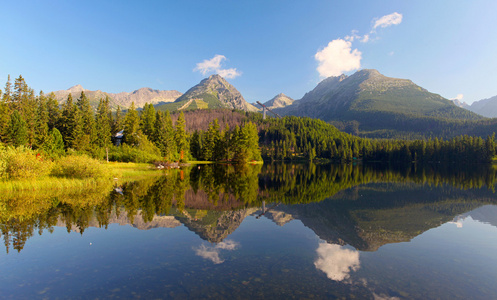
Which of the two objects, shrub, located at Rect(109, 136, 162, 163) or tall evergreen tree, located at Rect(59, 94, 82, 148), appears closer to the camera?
tall evergreen tree, located at Rect(59, 94, 82, 148)

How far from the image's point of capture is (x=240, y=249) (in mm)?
12625

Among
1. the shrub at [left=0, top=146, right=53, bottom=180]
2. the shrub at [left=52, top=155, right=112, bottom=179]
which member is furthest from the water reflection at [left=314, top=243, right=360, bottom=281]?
the shrub at [left=0, top=146, right=53, bottom=180]

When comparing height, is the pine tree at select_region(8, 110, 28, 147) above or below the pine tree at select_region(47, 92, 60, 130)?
below

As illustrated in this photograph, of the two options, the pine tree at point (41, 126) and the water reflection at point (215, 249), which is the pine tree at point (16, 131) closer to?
the pine tree at point (41, 126)

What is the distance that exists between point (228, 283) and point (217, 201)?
15162 millimetres

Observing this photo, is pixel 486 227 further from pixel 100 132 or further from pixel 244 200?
pixel 100 132

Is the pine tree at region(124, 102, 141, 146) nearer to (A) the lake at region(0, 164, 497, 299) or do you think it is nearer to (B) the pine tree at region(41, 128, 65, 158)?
(B) the pine tree at region(41, 128, 65, 158)

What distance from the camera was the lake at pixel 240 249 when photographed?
857 cm

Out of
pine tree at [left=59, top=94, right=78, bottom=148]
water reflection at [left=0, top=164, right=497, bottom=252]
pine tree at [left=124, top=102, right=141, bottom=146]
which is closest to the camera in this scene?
water reflection at [left=0, top=164, right=497, bottom=252]

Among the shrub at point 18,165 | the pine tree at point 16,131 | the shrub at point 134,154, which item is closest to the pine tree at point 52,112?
the shrub at point 134,154

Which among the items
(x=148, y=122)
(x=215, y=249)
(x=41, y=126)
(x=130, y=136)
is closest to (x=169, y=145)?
(x=130, y=136)

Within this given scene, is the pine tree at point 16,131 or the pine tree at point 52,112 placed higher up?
the pine tree at point 52,112

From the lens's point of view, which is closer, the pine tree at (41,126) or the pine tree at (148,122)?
the pine tree at (41,126)

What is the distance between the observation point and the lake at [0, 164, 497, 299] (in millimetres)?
8570
